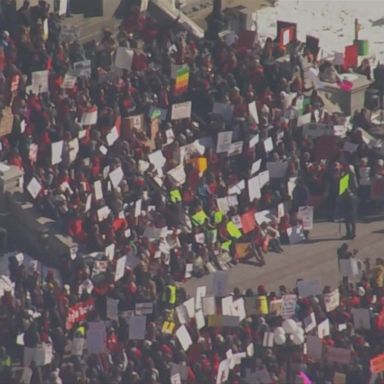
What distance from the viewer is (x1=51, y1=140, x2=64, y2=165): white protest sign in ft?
234

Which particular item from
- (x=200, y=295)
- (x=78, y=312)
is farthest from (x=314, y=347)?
(x=78, y=312)

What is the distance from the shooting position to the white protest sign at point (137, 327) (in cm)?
6606

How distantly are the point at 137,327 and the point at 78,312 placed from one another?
1.67m

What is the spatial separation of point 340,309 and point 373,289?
1.29 m

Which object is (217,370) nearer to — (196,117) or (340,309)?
(340,309)

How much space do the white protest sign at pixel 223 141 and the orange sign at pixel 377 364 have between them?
905cm

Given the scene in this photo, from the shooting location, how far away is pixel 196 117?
7481 centimetres

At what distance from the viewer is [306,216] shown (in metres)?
72.7

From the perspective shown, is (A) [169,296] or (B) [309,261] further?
(B) [309,261]

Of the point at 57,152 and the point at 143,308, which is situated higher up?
the point at 57,152

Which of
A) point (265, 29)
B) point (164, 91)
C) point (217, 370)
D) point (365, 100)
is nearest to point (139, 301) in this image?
point (217, 370)

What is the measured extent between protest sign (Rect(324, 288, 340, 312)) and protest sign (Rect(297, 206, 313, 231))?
483 cm

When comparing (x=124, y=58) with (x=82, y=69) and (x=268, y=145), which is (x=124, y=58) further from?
(x=268, y=145)

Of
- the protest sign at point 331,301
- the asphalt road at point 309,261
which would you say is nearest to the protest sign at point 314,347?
the protest sign at point 331,301
